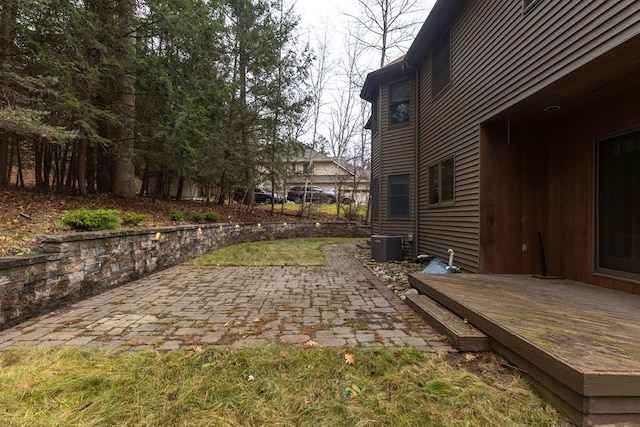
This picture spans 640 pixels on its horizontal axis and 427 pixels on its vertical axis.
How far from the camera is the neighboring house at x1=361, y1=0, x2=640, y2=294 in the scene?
123 inches

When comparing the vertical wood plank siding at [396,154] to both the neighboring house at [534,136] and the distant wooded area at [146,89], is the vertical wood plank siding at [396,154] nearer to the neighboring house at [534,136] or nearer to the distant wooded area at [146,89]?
the neighboring house at [534,136]

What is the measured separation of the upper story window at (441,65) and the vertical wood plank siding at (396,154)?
46.8 inches

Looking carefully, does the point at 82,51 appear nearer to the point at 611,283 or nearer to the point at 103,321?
the point at 103,321

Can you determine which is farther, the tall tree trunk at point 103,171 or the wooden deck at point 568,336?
the tall tree trunk at point 103,171

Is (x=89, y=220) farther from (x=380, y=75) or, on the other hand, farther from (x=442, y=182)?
(x=380, y=75)

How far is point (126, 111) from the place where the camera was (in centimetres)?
748

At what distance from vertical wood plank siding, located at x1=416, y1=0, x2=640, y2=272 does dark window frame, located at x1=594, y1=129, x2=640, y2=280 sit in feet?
4.02

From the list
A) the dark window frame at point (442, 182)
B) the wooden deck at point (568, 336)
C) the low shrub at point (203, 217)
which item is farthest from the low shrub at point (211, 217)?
the wooden deck at point (568, 336)

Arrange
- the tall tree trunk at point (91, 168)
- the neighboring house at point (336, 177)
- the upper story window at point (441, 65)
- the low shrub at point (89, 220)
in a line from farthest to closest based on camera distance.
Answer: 1. the neighboring house at point (336, 177)
2. the tall tree trunk at point (91, 168)
3. the upper story window at point (441, 65)
4. the low shrub at point (89, 220)

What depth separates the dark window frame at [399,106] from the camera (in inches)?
332

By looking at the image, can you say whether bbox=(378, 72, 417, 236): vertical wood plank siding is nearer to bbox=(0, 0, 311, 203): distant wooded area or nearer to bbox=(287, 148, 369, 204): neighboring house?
bbox=(0, 0, 311, 203): distant wooded area

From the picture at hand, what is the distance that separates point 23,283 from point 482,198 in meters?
5.92

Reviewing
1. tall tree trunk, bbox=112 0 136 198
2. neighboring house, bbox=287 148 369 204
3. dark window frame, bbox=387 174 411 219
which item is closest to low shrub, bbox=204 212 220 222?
tall tree trunk, bbox=112 0 136 198

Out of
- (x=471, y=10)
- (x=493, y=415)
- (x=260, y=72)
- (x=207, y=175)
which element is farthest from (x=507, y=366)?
(x=260, y=72)
